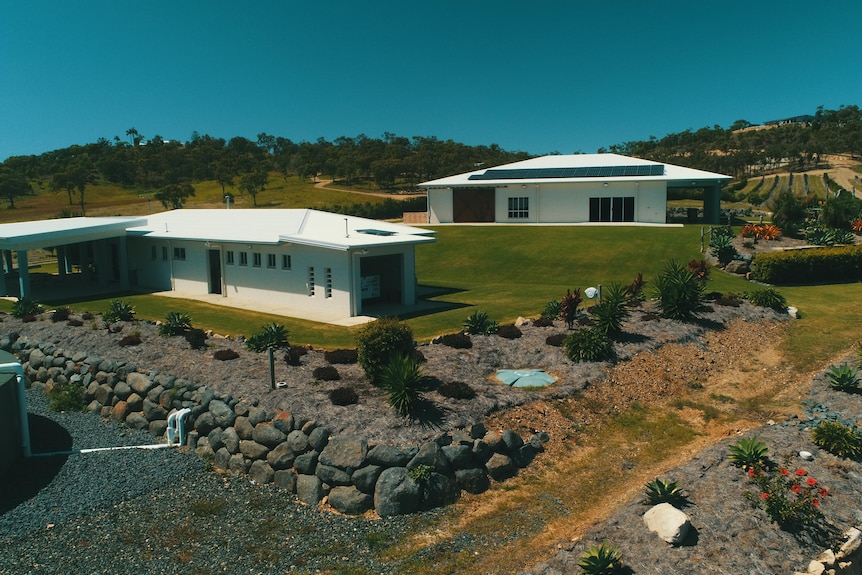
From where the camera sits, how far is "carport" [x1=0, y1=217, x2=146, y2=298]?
27656 mm

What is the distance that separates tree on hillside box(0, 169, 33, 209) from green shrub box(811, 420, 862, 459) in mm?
80449

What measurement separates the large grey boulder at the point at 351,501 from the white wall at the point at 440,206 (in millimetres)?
37483

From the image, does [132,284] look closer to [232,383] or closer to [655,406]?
[232,383]

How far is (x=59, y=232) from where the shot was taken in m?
28.4

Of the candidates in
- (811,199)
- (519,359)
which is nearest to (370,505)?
(519,359)

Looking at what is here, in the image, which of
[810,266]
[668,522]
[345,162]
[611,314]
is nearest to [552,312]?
[611,314]

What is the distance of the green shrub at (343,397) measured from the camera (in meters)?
13.2

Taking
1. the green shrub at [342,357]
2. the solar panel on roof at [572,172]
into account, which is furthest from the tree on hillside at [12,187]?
the green shrub at [342,357]

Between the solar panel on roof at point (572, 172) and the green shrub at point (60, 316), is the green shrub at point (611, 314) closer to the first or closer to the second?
the green shrub at point (60, 316)

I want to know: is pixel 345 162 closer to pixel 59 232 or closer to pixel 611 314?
pixel 59 232

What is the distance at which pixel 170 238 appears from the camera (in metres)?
29.4

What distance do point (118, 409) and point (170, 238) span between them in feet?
47.1

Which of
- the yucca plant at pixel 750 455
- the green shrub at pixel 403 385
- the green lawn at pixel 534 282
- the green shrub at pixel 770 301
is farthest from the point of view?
the green shrub at pixel 770 301

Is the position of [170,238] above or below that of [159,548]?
above
